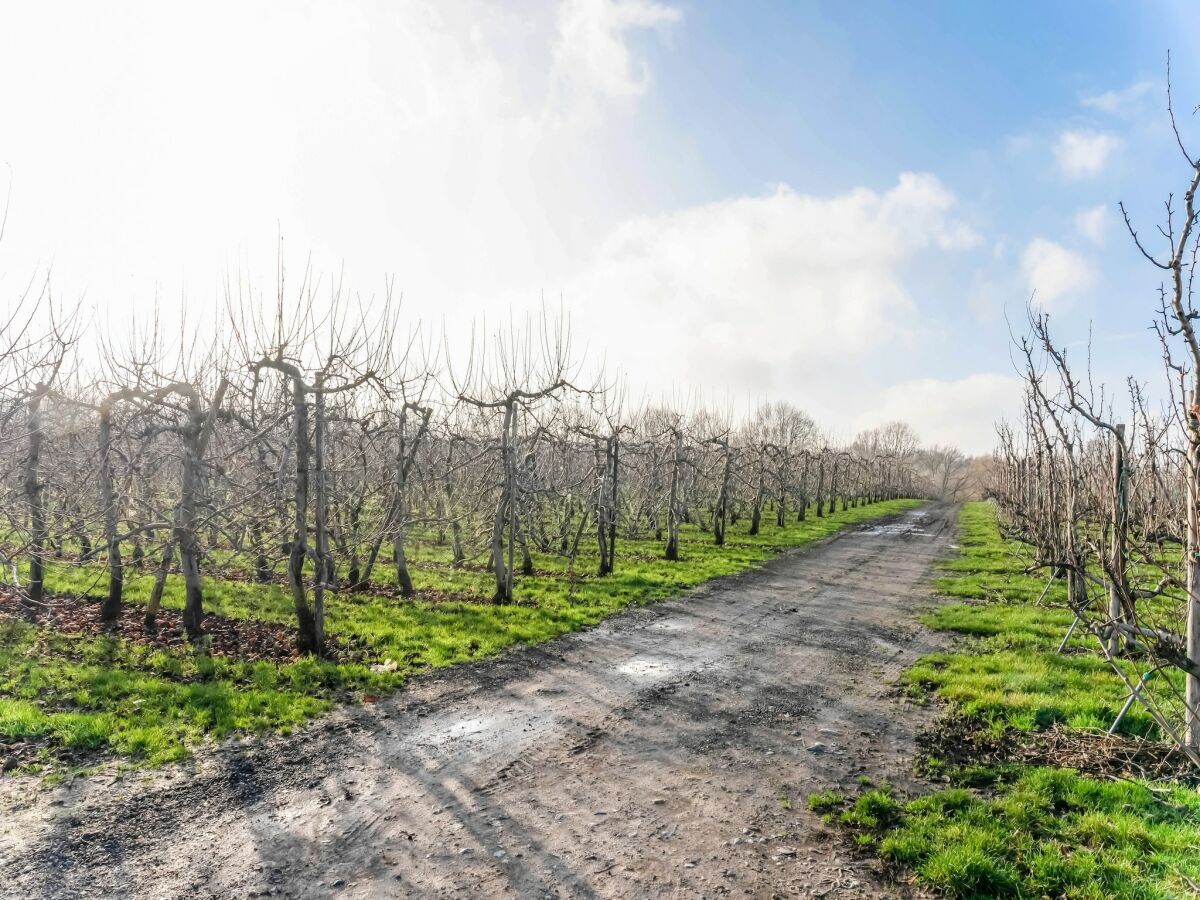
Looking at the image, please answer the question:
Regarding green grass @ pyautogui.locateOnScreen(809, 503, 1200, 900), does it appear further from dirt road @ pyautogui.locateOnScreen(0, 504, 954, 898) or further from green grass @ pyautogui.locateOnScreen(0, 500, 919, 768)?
green grass @ pyautogui.locateOnScreen(0, 500, 919, 768)

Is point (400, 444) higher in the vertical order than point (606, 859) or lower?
higher

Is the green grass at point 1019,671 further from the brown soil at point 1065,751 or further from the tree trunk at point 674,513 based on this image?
the tree trunk at point 674,513

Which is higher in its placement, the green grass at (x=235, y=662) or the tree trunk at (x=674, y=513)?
the tree trunk at (x=674, y=513)

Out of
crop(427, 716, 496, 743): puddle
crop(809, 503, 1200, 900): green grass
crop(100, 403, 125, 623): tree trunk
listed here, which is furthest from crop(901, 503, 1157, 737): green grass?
crop(100, 403, 125, 623): tree trunk

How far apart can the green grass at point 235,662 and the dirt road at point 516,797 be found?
0.63m

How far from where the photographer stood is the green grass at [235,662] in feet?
20.3

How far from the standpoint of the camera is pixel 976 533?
98.4 feet

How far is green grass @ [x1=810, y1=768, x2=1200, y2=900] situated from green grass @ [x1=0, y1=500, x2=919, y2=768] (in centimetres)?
560

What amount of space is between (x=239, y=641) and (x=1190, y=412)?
432 inches

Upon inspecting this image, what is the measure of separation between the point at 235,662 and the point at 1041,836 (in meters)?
8.81

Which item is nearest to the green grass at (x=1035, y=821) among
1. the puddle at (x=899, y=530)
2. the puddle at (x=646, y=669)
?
the puddle at (x=646, y=669)

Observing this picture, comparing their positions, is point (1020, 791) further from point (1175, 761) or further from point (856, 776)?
point (1175, 761)

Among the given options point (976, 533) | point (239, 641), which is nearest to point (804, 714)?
point (239, 641)

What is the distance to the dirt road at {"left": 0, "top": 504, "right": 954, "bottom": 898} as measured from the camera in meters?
4.10
